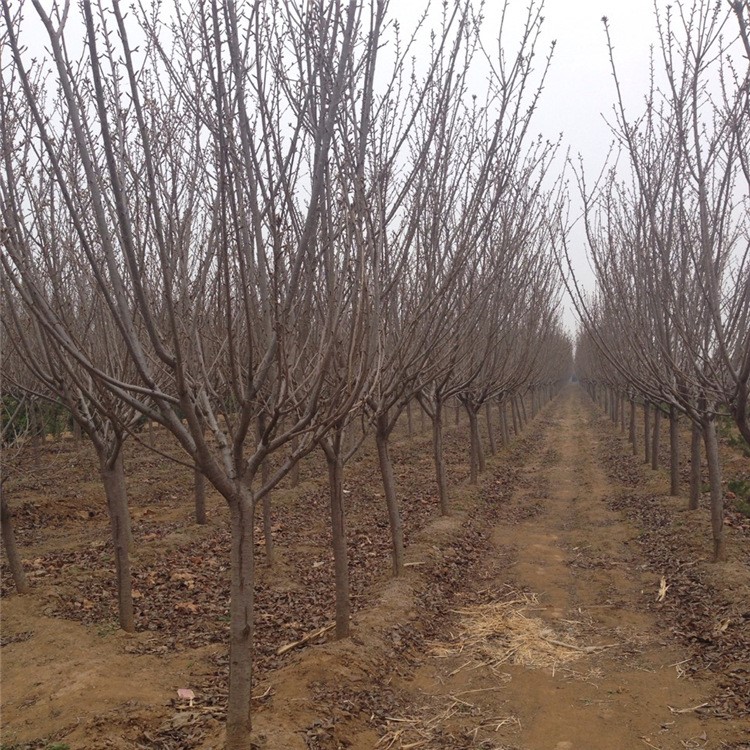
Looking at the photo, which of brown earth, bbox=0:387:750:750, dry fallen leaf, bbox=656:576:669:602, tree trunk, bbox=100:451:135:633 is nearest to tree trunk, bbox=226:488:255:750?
brown earth, bbox=0:387:750:750

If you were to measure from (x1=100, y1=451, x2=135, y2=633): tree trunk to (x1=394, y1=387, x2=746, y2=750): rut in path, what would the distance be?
2.55 m

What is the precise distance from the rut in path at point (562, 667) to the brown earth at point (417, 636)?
2 centimetres

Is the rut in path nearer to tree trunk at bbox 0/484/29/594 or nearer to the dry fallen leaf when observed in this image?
the dry fallen leaf

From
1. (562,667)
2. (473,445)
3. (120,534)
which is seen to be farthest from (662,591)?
(473,445)

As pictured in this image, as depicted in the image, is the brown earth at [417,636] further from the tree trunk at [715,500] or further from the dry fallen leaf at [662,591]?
the tree trunk at [715,500]

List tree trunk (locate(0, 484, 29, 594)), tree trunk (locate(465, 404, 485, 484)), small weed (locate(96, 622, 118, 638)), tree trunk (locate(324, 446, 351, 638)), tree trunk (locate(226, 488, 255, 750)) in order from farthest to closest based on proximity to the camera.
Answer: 1. tree trunk (locate(465, 404, 485, 484))
2. tree trunk (locate(0, 484, 29, 594))
3. small weed (locate(96, 622, 118, 638))
4. tree trunk (locate(324, 446, 351, 638))
5. tree trunk (locate(226, 488, 255, 750))

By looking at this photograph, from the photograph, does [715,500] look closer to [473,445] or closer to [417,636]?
[417,636]

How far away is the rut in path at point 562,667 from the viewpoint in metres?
4.29

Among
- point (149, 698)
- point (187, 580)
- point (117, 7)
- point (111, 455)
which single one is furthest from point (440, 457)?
point (117, 7)

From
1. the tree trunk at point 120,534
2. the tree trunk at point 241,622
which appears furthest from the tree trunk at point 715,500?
the tree trunk at point 120,534

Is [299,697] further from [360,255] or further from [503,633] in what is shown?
[360,255]

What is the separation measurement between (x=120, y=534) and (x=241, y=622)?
259cm

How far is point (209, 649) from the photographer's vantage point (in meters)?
5.59

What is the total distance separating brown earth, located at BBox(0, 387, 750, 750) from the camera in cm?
425
